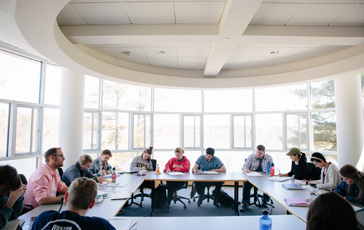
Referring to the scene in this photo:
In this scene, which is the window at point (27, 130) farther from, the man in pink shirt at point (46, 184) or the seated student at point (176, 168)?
the seated student at point (176, 168)

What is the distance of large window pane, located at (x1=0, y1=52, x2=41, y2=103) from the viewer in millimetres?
4543

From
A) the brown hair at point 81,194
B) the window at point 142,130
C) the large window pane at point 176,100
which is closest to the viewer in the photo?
the brown hair at point 81,194

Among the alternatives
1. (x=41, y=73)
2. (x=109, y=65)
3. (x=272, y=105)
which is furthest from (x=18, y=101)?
(x=272, y=105)

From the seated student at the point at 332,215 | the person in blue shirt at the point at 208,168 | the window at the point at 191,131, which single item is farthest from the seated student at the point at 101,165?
the seated student at the point at 332,215

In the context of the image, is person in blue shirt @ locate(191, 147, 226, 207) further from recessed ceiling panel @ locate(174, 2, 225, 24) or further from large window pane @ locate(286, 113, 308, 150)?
large window pane @ locate(286, 113, 308, 150)

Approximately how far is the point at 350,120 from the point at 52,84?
7.13 meters

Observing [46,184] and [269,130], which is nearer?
[46,184]

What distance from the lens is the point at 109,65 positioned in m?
4.89

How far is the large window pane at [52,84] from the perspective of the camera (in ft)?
18.0

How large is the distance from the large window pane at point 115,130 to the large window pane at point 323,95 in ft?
18.4

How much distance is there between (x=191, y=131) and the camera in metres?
7.42

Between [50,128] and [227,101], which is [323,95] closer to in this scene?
[227,101]


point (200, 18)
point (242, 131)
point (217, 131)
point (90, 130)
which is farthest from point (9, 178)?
point (242, 131)

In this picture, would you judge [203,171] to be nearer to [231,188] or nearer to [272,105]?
[231,188]
